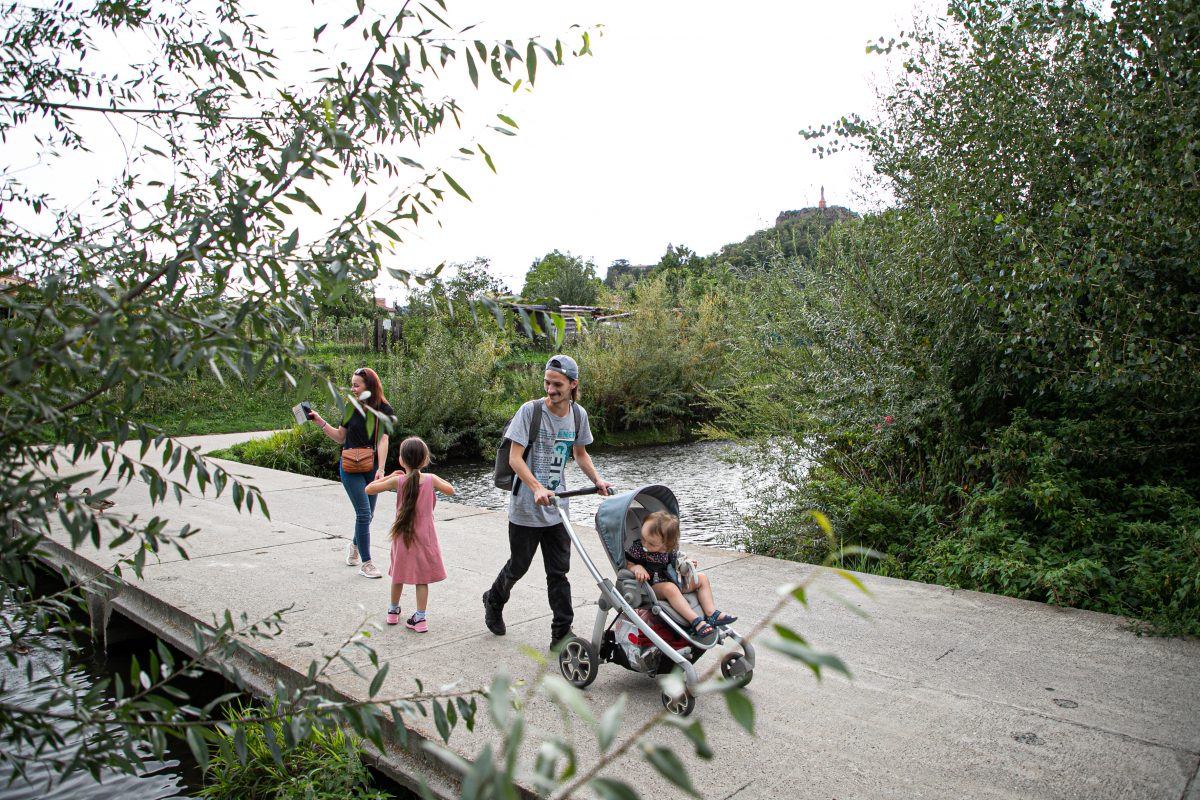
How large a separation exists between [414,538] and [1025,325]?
4.68 m

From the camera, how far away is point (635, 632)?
4.45m

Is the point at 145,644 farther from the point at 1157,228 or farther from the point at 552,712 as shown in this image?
the point at 1157,228

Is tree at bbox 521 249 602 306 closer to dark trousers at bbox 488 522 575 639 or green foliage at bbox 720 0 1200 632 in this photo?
green foliage at bbox 720 0 1200 632

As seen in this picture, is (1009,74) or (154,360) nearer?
(154,360)

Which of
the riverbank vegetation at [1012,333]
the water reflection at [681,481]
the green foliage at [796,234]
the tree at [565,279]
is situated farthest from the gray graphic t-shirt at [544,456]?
the tree at [565,279]

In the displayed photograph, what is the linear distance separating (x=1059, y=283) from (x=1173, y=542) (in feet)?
6.44

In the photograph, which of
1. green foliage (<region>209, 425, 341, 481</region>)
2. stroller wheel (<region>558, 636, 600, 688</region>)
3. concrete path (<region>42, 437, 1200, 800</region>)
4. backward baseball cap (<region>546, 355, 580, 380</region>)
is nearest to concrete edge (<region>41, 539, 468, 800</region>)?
concrete path (<region>42, 437, 1200, 800</region>)

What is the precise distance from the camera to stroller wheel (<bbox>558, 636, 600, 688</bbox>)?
14.9 ft

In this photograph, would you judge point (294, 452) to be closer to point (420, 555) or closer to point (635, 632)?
point (420, 555)

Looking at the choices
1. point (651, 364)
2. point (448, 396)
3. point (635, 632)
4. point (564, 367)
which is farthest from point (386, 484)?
point (651, 364)

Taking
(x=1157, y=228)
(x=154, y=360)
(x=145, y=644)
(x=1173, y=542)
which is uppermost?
(x=1157, y=228)

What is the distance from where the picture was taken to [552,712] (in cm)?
423

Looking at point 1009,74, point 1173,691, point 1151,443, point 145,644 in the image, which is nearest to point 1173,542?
point 1151,443

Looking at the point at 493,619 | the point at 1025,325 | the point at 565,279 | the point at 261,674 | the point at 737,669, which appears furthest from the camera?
the point at 565,279
